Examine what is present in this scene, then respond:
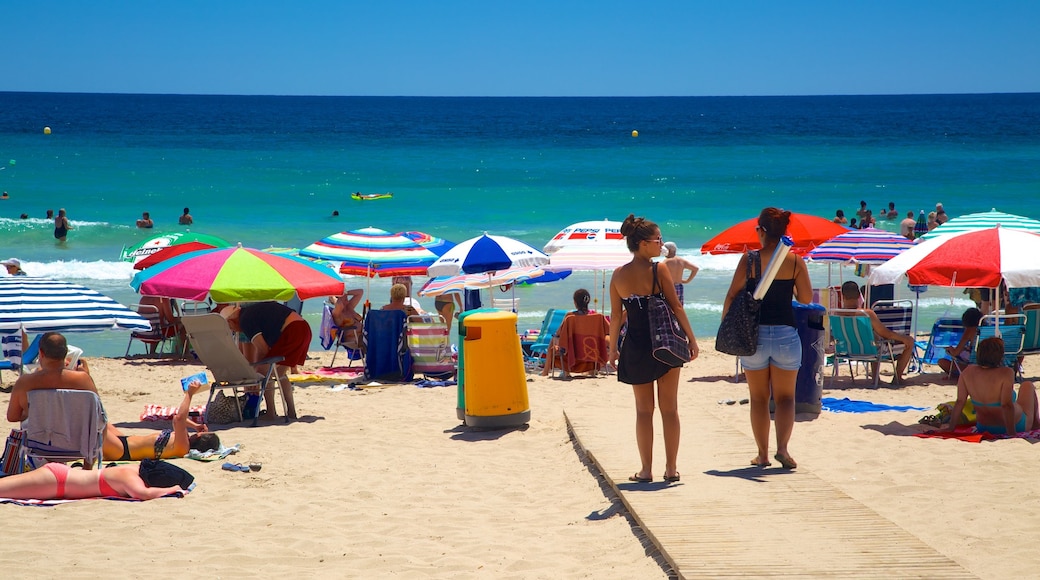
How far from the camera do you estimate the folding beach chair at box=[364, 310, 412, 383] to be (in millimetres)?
9492

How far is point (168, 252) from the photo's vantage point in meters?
10.7

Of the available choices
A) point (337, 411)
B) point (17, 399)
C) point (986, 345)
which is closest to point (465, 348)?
point (337, 411)

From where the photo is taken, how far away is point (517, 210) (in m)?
33.8

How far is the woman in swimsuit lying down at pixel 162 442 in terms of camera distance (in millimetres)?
6250

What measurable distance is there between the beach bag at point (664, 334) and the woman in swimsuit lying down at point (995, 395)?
2.54 m

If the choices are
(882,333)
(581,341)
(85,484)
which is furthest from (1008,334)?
(85,484)

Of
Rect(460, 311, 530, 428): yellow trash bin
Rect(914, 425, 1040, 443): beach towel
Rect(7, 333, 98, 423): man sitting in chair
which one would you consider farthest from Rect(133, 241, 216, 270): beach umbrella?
Rect(914, 425, 1040, 443): beach towel

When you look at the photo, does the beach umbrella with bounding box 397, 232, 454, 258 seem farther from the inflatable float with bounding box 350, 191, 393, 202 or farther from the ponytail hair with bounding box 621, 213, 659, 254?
the inflatable float with bounding box 350, 191, 393, 202

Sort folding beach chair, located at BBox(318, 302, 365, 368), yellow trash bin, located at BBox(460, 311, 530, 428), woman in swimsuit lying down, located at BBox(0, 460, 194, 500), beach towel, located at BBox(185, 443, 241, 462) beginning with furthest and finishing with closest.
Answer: folding beach chair, located at BBox(318, 302, 365, 368), yellow trash bin, located at BBox(460, 311, 530, 428), beach towel, located at BBox(185, 443, 241, 462), woman in swimsuit lying down, located at BBox(0, 460, 194, 500)

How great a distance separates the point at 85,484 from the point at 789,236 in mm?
6799

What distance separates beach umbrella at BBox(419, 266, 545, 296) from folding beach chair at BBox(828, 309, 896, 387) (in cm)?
334

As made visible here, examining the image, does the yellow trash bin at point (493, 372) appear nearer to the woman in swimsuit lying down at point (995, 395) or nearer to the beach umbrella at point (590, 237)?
the woman in swimsuit lying down at point (995, 395)

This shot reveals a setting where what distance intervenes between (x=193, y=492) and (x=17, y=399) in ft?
3.31

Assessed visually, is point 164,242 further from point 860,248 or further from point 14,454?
point 860,248
